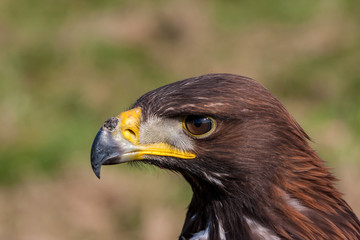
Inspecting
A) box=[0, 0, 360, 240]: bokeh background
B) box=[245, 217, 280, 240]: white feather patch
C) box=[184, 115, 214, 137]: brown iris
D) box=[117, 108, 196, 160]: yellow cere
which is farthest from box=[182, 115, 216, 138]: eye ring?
Answer: box=[0, 0, 360, 240]: bokeh background

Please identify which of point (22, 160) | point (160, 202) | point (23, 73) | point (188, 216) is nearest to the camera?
point (188, 216)

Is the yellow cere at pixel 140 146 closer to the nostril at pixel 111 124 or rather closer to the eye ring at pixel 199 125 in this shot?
the nostril at pixel 111 124

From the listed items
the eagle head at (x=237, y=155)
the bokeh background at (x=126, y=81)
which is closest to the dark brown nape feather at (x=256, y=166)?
the eagle head at (x=237, y=155)

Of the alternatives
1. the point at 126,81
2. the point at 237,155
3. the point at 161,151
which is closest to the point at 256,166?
the point at 237,155

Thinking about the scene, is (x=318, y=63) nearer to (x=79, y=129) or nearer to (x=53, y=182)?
(x=79, y=129)

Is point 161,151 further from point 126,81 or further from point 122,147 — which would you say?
point 126,81

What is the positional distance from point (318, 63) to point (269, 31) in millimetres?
1282

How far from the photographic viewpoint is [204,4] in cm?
1096

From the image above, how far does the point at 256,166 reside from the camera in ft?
11.9

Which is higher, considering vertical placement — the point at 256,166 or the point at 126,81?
the point at 126,81

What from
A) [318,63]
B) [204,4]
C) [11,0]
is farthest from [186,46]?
[11,0]

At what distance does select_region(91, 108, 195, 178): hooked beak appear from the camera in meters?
3.77

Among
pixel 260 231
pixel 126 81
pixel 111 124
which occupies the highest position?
pixel 126 81

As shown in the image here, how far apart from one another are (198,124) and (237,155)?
28 centimetres
